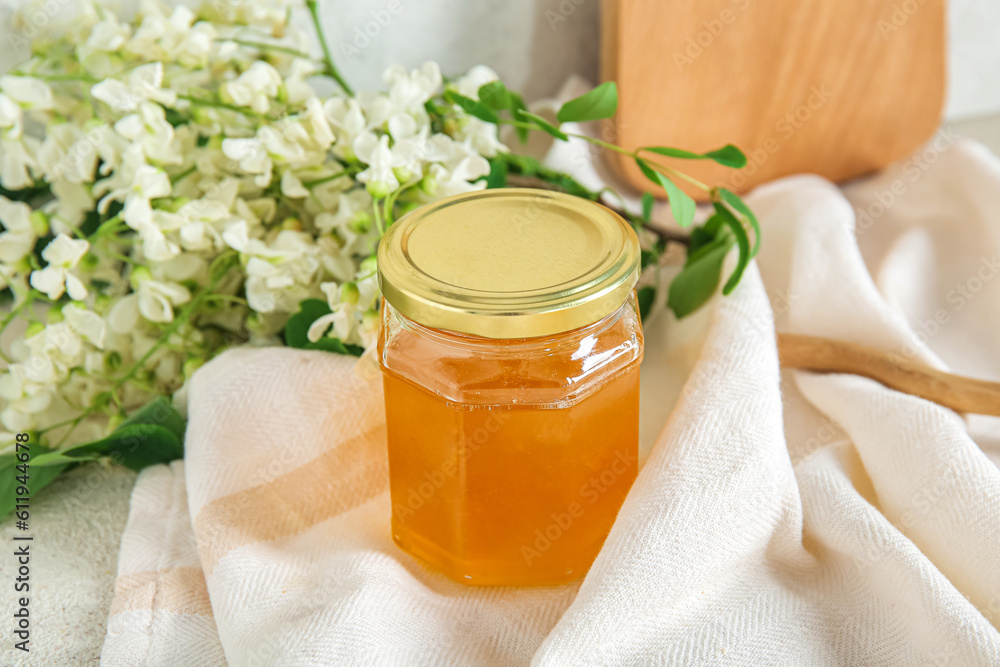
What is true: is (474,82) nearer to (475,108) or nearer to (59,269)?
(475,108)

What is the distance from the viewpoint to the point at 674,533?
48 cm

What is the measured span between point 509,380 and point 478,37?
1.77ft

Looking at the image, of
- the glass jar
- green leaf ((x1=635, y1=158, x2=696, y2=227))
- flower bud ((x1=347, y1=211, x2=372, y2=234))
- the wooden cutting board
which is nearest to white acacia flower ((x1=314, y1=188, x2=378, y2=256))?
flower bud ((x1=347, y1=211, x2=372, y2=234))

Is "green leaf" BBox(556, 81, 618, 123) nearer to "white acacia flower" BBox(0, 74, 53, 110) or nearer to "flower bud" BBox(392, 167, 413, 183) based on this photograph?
"flower bud" BBox(392, 167, 413, 183)

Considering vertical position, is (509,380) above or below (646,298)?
above

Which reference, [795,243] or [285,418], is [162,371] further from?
[795,243]

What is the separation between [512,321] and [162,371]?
37 cm

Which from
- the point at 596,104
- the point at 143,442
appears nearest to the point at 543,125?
the point at 596,104

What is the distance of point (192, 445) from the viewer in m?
0.59

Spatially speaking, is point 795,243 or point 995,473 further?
point 795,243

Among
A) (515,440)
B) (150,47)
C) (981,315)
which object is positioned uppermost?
(150,47)

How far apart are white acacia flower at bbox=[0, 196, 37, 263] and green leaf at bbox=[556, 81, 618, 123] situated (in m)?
0.41

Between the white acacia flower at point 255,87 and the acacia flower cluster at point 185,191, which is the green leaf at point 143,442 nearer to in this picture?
the acacia flower cluster at point 185,191

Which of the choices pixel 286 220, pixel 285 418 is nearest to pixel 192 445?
pixel 285 418
